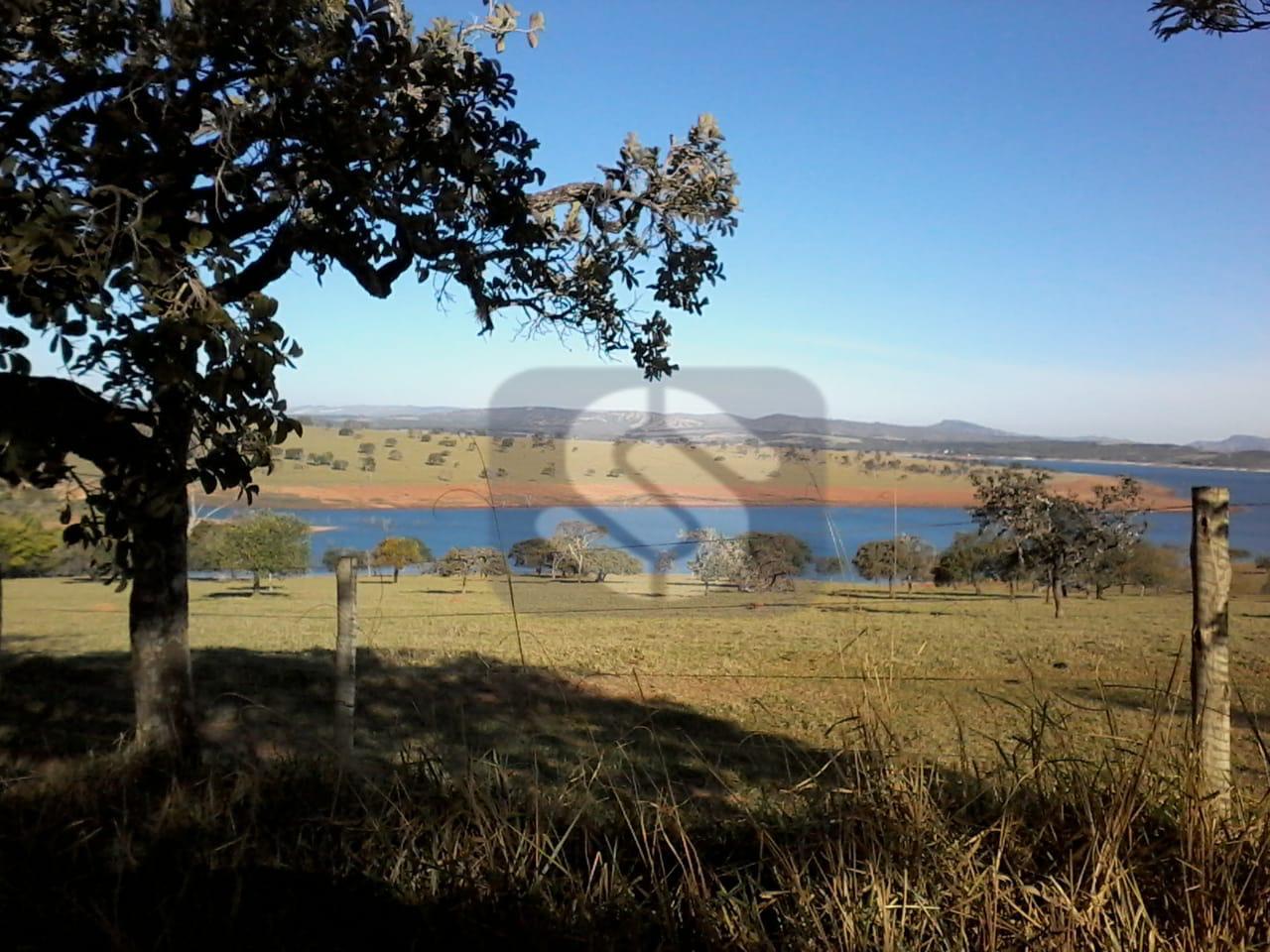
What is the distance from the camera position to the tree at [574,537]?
18181 millimetres

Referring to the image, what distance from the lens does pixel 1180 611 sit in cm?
2097

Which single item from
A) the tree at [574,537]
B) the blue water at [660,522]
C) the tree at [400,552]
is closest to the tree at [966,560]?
the blue water at [660,522]

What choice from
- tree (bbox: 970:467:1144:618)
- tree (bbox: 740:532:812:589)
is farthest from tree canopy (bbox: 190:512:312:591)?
tree (bbox: 970:467:1144:618)

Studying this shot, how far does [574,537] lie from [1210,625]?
1623 centimetres

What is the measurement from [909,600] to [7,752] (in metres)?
22.9

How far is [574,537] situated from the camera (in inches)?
752

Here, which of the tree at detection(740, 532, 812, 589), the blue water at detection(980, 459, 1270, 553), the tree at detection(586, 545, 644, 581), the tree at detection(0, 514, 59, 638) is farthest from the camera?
the tree at detection(586, 545, 644, 581)

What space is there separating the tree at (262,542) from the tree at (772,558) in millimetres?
10145

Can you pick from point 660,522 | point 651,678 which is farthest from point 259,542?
point 651,678

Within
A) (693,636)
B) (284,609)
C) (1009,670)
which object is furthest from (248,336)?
(284,609)

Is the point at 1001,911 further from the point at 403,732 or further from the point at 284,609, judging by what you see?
the point at 284,609

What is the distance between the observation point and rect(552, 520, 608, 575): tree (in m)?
18.2

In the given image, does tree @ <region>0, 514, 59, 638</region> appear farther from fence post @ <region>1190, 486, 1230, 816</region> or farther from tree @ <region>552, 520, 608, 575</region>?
fence post @ <region>1190, 486, 1230, 816</region>

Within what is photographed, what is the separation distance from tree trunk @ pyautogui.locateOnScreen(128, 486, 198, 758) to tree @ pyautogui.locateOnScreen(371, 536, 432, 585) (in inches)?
579
